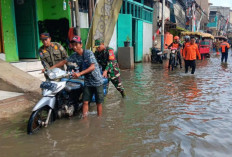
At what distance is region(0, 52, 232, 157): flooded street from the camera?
127 inches

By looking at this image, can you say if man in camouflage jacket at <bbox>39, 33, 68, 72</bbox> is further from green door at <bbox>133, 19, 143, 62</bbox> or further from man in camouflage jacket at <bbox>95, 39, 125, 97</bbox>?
green door at <bbox>133, 19, 143, 62</bbox>

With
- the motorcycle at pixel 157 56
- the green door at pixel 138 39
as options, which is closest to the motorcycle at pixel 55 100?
the motorcycle at pixel 157 56

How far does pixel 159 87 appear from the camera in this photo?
7750mm

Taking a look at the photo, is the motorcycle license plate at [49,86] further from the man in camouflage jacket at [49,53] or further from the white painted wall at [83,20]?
the white painted wall at [83,20]

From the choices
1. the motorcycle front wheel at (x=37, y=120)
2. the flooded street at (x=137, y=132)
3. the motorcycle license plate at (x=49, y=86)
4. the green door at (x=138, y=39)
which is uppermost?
the green door at (x=138, y=39)

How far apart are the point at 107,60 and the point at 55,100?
6.01 feet

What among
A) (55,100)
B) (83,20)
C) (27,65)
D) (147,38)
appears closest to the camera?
(55,100)

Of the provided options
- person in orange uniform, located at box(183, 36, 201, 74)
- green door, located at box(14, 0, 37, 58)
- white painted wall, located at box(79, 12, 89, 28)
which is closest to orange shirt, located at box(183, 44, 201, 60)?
person in orange uniform, located at box(183, 36, 201, 74)

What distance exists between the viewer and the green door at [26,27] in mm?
9086

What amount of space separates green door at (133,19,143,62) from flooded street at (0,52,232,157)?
34.3 ft

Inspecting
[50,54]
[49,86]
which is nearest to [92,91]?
[49,86]

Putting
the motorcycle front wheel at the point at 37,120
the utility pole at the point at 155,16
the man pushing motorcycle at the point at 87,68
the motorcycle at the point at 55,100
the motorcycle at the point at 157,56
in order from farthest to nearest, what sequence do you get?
→ 1. the utility pole at the point at 155,16
2. the motorcycle at the point at 157,56
3. the man pushing motorcycle at the point at 87,68
4. the motorcycle at the point at 55,100
5. the motorcycle front wheel at the point at 37,120

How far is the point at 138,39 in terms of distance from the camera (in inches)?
639

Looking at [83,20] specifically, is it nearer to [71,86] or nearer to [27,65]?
[27,65]
